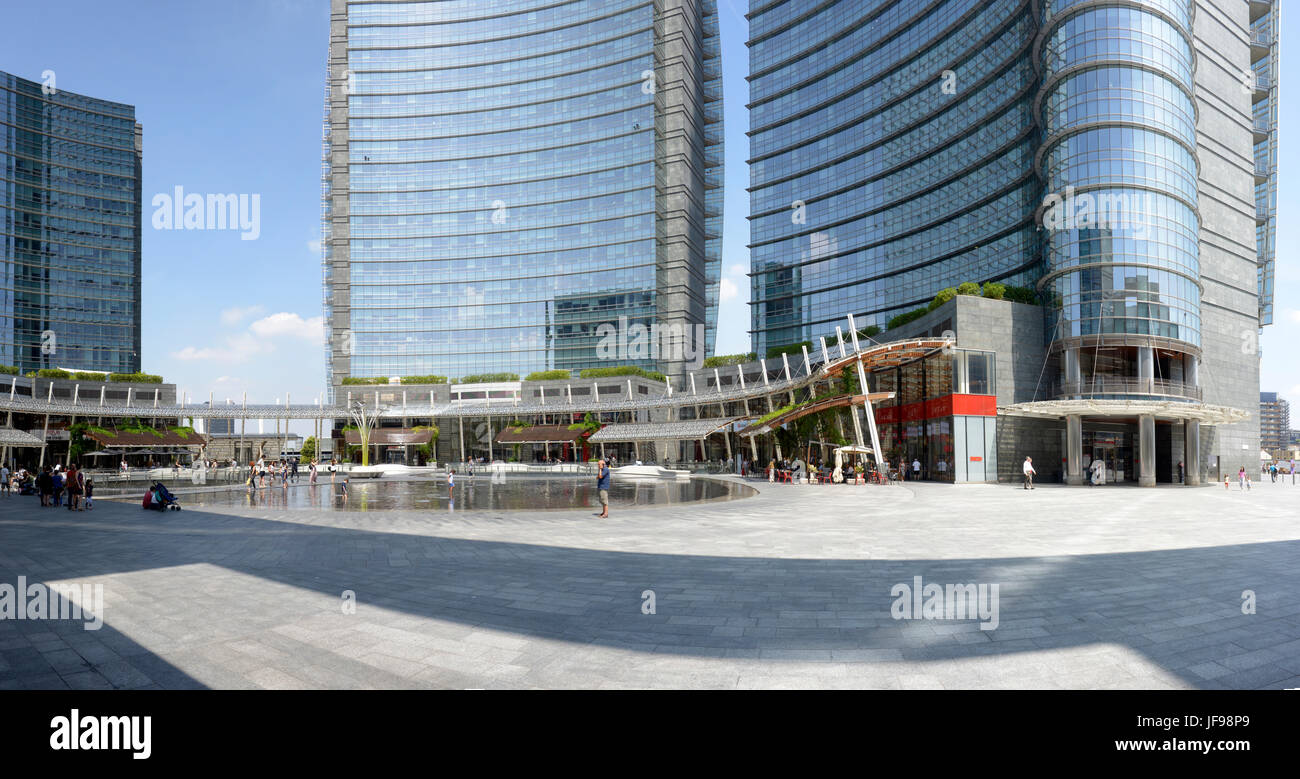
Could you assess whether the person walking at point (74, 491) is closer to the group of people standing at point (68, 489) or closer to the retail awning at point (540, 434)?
the group of people standing at point (68, 489)

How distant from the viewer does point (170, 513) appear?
20.8 m

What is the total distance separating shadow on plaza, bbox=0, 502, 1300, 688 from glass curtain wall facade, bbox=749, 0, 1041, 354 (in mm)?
55950

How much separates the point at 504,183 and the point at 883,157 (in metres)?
59.5

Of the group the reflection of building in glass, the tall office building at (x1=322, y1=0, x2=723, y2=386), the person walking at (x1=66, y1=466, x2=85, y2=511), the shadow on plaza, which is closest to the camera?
the shadow on plaza

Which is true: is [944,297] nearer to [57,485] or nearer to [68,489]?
[68,489]

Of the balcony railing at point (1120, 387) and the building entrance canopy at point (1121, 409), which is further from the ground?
the balcony railing at point (1120, 387)

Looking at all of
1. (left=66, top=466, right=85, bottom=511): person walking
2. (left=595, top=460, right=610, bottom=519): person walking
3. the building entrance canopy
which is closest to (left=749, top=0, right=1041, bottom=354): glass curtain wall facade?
the building entrance canopy

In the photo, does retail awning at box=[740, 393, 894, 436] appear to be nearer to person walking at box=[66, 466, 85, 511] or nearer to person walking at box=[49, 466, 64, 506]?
person walking at box=[66, 466, 85, 511]

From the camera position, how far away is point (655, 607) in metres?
7.68

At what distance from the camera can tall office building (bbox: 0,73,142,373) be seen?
9200 cm

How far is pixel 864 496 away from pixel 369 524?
63.1 feet

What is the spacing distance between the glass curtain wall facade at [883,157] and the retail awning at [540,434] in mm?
42554

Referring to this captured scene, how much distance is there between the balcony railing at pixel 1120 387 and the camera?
1518 inches

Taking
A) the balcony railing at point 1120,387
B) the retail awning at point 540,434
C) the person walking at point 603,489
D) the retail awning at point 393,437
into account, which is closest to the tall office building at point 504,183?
the retail awning at point 393,437
